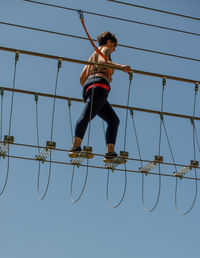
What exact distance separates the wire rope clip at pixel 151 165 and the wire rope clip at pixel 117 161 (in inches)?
17.8

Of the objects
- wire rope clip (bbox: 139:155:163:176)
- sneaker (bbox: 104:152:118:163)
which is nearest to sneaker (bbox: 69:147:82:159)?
sneaker (bbox: 104:152:118:163)

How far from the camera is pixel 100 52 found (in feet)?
25.9

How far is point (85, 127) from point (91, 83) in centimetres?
59

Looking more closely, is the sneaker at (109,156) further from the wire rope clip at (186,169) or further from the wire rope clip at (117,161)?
the wire rope clip at (186,169)

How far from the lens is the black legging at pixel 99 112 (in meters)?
7.87

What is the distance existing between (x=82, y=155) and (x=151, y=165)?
1062mm

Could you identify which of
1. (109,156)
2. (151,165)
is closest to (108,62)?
(109,156)

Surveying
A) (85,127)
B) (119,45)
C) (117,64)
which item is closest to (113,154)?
(85,127)

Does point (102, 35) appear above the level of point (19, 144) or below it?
above

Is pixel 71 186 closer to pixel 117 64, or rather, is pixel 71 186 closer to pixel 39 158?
pixel 39 158

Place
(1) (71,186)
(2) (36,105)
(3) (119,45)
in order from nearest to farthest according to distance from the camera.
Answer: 1. (1) (71,186)
2. (2) (36,105)
3. (3) (119,45)

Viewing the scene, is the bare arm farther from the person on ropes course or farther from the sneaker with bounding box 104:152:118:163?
the sneaker with bounding box 104:152:118:163

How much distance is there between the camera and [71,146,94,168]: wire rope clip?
25.5 feet

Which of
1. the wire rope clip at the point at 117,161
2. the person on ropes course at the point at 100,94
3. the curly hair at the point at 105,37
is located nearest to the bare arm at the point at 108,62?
the person on ropes course at the point at 100,94
